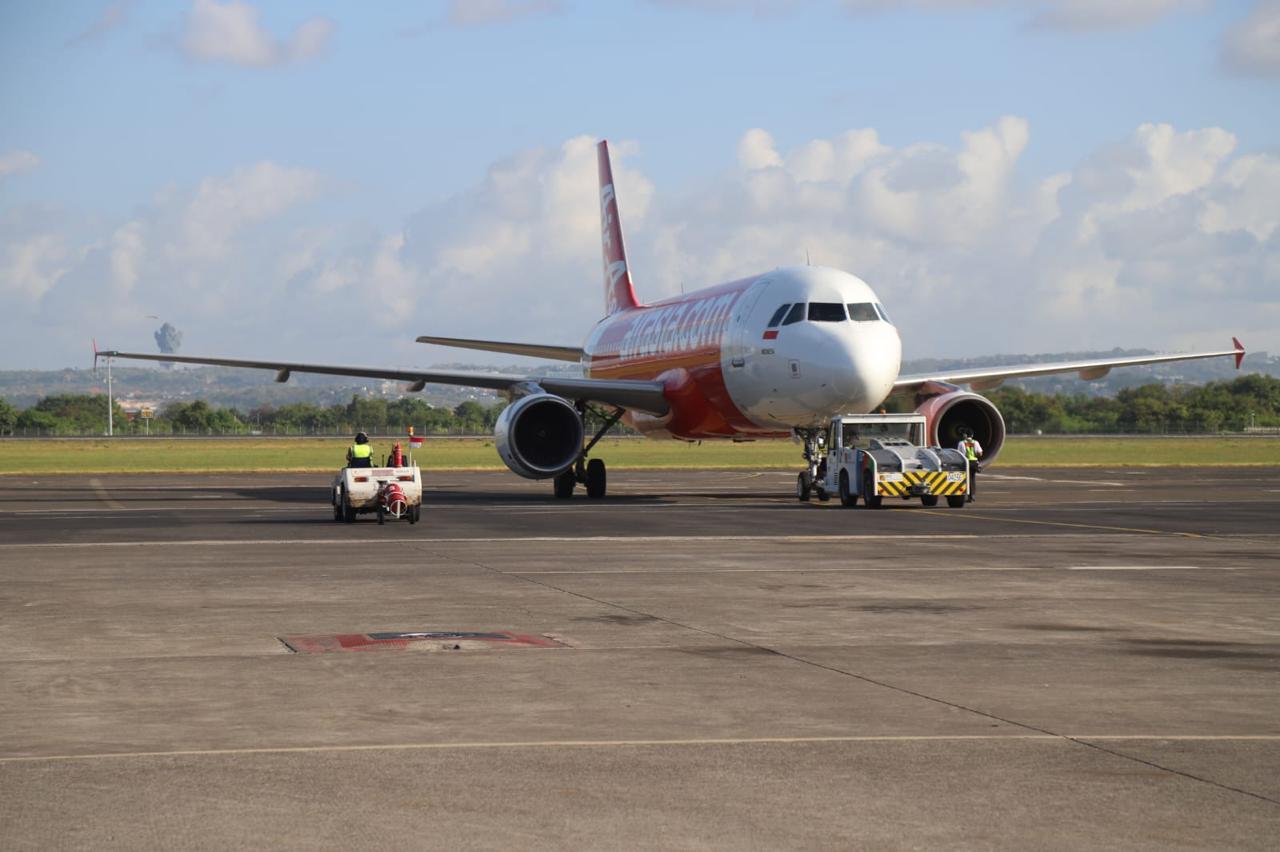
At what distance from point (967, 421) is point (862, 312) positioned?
20.7ft

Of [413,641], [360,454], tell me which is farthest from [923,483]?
[413,641]

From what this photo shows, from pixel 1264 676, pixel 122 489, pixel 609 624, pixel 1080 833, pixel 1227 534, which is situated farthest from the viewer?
pixel 122 489

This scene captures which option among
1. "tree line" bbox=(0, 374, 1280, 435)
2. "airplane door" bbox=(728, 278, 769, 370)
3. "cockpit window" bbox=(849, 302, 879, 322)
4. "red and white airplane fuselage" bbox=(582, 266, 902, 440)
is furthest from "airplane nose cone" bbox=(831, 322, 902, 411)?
"tree line" bbox=(0, 374, 1280, 435)

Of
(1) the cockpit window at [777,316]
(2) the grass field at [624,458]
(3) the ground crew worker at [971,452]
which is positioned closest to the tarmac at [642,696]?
(3) the ground crew worker at [971,452]

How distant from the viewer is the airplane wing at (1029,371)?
Result: 40.4 meters

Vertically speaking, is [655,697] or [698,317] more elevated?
[698,317]

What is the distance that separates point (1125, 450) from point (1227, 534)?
61636mm

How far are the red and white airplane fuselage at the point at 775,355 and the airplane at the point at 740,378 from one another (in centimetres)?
4

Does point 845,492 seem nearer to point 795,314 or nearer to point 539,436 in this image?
point 795,314

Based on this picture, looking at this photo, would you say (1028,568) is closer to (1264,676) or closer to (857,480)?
(1264,676)

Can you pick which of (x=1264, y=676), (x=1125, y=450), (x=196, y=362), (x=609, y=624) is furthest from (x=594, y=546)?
(x=1125, y=450)

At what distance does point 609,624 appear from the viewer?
1447 cm

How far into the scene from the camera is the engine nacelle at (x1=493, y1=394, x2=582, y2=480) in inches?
1437

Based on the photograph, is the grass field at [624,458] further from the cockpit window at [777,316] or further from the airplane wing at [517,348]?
the cockpit window at [777,316]
